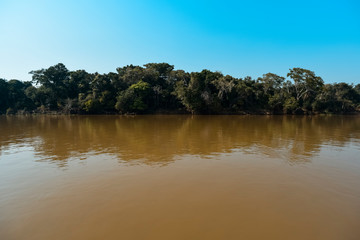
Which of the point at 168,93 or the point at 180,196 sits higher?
the point at 168,93

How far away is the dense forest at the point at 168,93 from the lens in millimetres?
42875

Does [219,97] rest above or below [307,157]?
above

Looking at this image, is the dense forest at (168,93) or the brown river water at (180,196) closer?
the brown river water at (180,196)

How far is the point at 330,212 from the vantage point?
386 cm

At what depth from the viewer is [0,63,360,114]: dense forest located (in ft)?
141

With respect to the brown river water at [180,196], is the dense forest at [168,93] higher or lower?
higher

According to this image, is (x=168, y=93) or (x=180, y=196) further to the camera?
(x=168, y=93)

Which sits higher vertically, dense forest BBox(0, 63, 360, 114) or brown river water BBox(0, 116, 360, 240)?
dense forest BBox(0, 63, 360, 114)

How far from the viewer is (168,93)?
4566cm

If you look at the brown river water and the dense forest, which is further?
the dense forest

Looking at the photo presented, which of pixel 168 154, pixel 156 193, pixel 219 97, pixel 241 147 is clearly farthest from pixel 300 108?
pixel 156 193

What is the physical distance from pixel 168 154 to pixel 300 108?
153 ft

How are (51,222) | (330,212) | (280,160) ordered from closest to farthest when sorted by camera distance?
1. (51,222)
2. (330,212)
3. (280,160)

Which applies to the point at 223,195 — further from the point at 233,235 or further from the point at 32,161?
the point at 32,161
